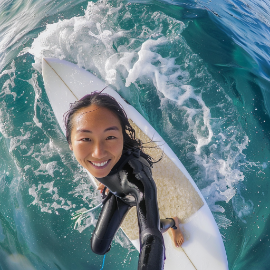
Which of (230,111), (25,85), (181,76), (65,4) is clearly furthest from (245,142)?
(65,4)

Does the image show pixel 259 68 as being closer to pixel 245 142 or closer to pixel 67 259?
pixel 245 142

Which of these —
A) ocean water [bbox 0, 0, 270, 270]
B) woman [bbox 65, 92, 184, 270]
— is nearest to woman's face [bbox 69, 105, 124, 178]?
woman [bbox 65, 92, 184, 270]

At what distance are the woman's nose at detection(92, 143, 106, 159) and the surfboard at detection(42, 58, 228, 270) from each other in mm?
1527

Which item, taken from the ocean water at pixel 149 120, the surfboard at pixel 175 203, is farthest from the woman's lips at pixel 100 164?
the ocean water at pixel 149 120

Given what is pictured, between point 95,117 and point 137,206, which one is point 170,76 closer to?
point 95,117

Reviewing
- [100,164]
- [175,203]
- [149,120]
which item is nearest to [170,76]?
[149,120]

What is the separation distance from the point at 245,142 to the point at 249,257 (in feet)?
5.53

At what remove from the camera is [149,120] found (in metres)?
3.66

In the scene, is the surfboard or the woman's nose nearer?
Result: the woman's nose

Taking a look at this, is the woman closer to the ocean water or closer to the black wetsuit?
the black wetsuit

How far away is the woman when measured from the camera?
1.61 m

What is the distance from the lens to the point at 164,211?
2924mm

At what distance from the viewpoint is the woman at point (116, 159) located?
161cm

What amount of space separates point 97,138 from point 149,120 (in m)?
2.15
